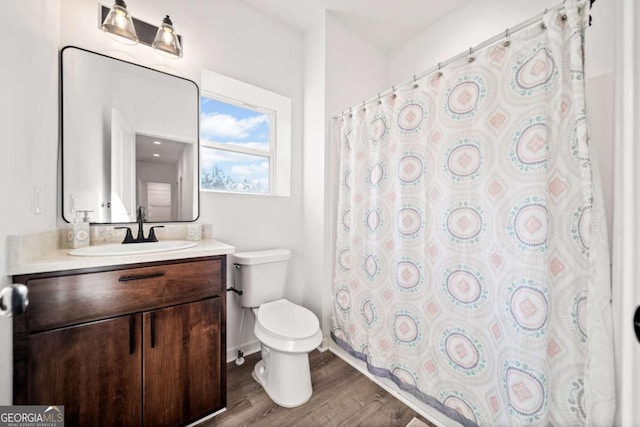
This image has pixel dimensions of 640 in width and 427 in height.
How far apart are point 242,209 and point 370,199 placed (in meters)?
0.98

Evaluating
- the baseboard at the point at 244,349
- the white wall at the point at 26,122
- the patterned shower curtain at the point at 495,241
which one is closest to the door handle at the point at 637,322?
the patterned shower curtain at the point at 495,241

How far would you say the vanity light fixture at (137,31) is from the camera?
1335 mm

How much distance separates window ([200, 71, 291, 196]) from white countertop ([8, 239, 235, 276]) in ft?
2.51

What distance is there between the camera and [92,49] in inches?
54.7

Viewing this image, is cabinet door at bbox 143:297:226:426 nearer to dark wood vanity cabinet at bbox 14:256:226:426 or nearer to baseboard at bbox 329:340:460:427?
dark wood vanity cabinet at bbox 14:256:226:426

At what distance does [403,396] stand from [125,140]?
90.0 inches

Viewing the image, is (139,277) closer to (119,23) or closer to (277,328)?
(277,328)

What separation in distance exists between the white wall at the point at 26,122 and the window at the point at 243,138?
0.74m

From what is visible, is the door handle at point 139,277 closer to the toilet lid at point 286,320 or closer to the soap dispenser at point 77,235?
the soap dispenser at point 77,235

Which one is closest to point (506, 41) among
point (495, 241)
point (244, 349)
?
point (495, 241)

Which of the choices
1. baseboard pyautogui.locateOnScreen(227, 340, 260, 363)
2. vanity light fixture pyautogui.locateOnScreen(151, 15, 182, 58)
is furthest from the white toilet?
vanity light fixture pyautogui.locateOnScreen(151, 15, 182, 58)

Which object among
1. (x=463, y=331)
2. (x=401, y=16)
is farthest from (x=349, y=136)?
(x=463, y=331)

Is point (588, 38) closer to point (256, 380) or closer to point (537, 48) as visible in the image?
point (537, 48)

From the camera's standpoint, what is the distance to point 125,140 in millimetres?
1499
